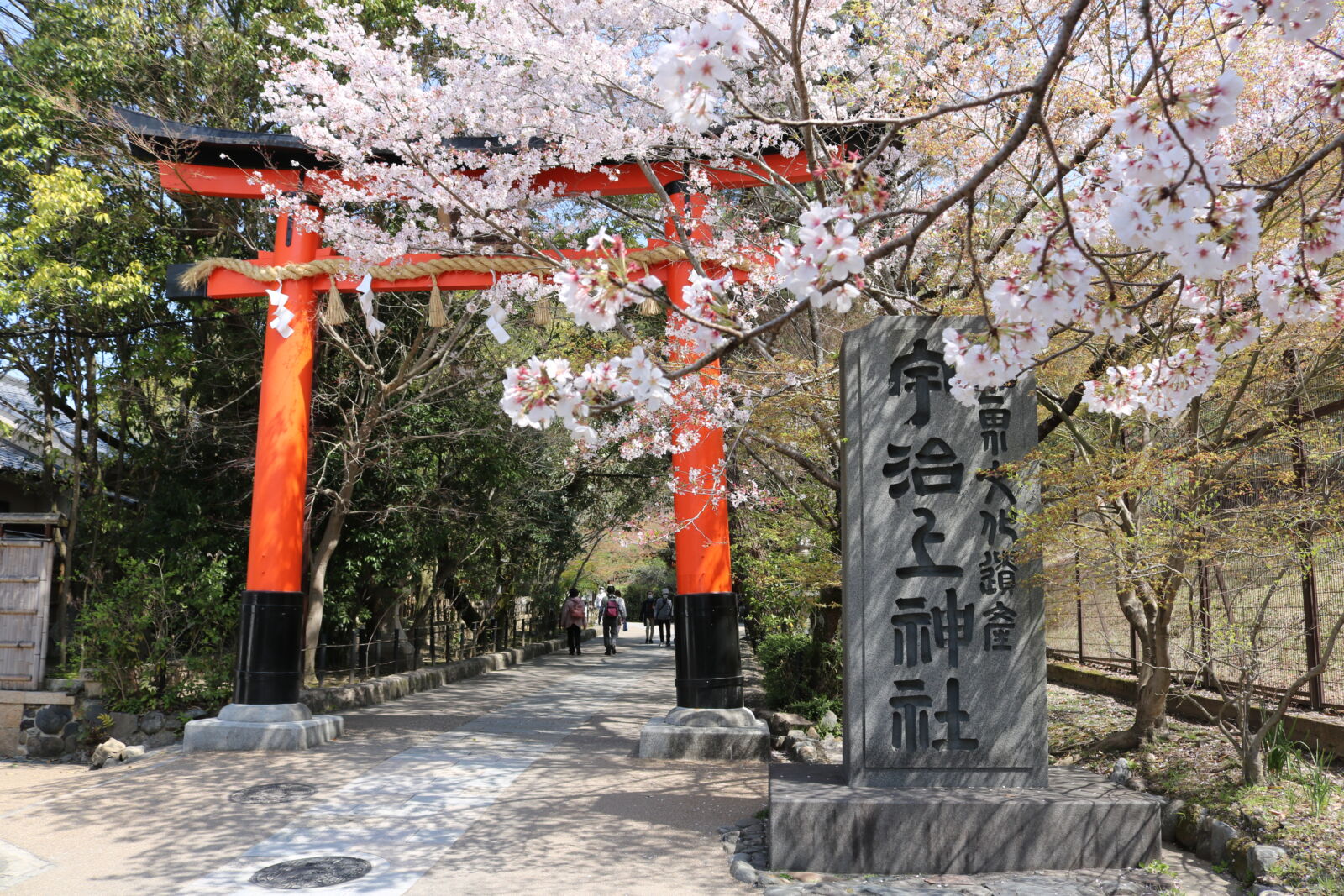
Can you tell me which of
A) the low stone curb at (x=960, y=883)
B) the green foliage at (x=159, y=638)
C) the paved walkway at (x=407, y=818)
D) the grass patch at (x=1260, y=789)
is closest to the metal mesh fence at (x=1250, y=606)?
the grass patch at (x=1260, y=789)

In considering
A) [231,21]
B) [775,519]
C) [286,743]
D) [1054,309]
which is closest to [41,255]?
[231,21]

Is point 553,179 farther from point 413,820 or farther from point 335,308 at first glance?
point 413,820

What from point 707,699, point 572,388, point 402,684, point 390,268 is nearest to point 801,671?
point 707,699

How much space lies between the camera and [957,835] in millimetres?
4848

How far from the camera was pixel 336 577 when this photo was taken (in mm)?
12531

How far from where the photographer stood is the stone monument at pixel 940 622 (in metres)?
4.93

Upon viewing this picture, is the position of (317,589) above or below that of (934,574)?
below

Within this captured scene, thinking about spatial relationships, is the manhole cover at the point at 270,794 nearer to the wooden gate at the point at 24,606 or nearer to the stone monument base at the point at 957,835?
the stone monument base at the point at 957,835

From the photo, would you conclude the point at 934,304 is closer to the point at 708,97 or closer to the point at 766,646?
the point at 708,97

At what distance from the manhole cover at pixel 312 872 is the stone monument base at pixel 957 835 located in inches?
91.2

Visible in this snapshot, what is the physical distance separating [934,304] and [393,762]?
19.5 feet

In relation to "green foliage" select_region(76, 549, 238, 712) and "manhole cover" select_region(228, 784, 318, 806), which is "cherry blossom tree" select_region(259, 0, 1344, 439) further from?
"green foliage" select_region(76, 549, 238, 712)

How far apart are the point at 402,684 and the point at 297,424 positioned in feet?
16.7

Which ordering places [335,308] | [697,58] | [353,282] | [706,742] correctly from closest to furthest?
[697,58] < [706,742] < [335,308] < [353,282]
